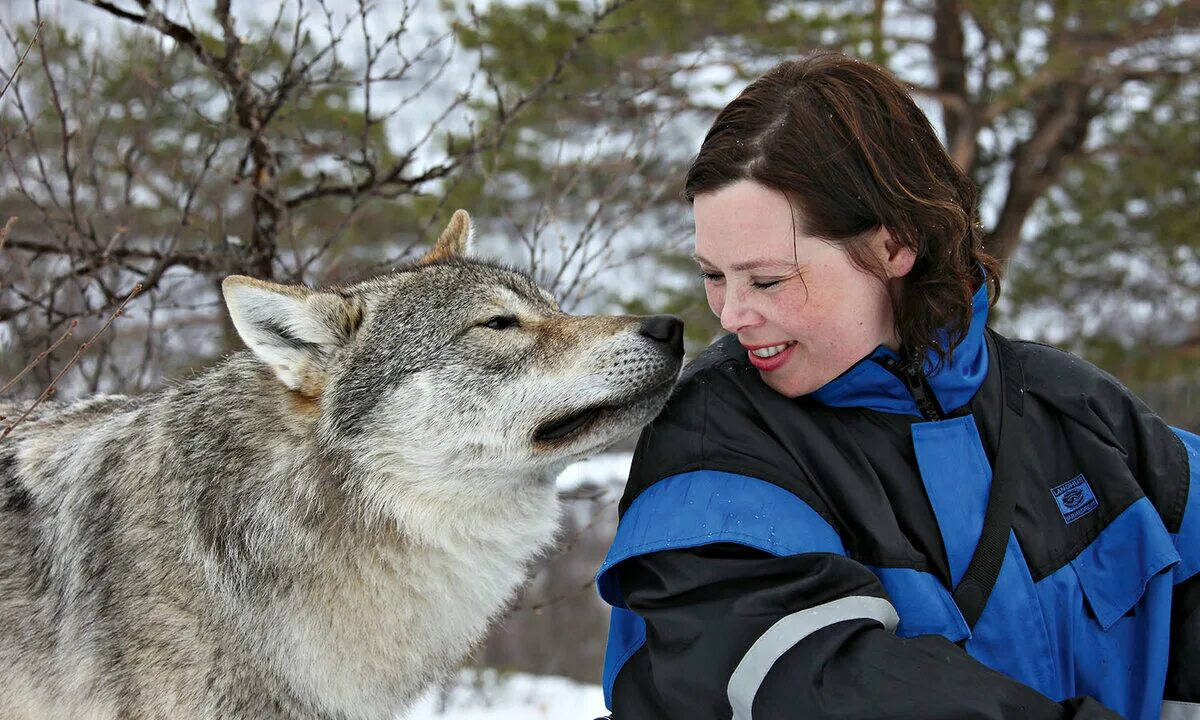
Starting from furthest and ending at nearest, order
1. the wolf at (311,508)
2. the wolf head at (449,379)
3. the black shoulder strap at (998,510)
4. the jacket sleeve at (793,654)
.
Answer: the wolf head at (449,379)
the wolf at (311,508)
the black shoulder strap at (998,510)
the jacket sleeve at (793,654)

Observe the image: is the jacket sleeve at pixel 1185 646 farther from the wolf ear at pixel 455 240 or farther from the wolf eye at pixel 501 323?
the wolf ear at pixel 455 240

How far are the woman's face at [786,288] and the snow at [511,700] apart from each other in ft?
12.7

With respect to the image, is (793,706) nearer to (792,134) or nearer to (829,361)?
(829,361)

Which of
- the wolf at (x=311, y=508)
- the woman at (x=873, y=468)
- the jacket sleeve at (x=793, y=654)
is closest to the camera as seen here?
the jacket sleeve at (x=793, y=654)

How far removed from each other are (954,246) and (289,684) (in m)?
2.07

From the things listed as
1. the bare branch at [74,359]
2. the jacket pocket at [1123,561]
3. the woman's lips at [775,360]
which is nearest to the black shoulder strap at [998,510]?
the jacket pocket at [1123,561]

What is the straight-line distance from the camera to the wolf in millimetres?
2578

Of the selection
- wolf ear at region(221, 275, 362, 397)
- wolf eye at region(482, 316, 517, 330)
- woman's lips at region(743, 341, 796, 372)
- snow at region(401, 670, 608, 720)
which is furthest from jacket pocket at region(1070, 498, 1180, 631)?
snow at region(401, 670, 608, 720)

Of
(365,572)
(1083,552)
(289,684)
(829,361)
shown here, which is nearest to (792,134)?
(829,361)

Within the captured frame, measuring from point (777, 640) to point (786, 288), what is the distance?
81cm

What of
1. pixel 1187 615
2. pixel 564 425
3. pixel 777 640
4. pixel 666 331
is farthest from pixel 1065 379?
pixel 564 425

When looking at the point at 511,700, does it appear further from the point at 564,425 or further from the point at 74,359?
the point at 74,359

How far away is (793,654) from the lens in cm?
182

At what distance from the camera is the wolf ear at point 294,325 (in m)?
2.69
